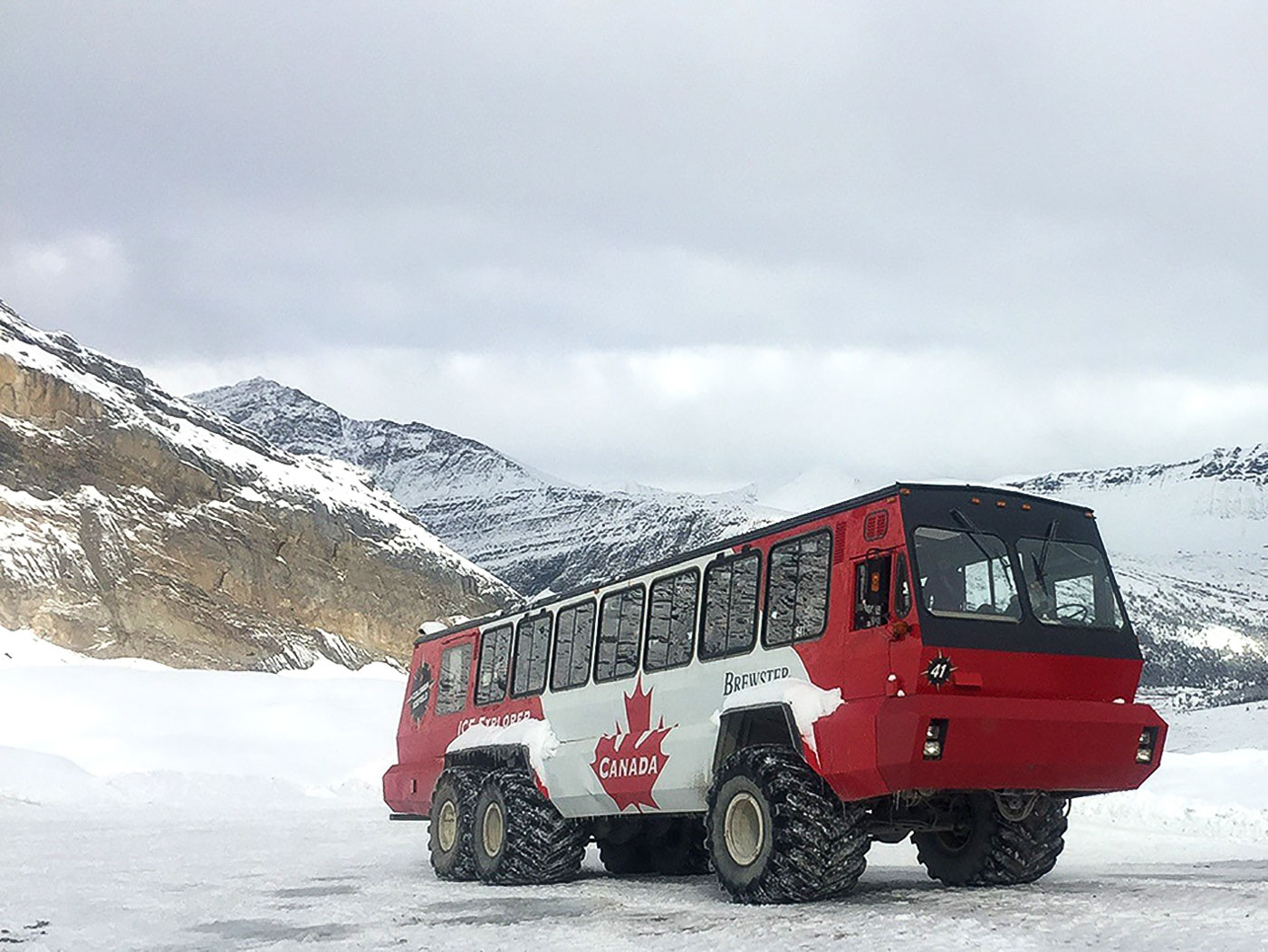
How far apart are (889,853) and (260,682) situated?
29.9 m

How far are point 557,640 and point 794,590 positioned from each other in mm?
4618

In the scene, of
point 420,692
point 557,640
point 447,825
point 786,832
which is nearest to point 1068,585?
point 786,832

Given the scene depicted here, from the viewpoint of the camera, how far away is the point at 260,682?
147ft

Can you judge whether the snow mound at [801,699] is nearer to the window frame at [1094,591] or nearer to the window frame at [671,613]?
the window frame at [671,613]

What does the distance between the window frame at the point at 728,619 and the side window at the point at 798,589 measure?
149 mm

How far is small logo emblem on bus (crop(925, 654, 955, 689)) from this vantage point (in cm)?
1065

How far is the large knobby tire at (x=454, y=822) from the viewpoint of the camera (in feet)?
51.5

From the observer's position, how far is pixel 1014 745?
35.9 feet

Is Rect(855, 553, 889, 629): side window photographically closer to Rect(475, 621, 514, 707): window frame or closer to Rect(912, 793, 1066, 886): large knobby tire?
Rect(912, 793, 1066, 886): large knobby tire

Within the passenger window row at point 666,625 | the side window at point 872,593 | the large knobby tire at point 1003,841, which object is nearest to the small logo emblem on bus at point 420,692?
the passenger window row at point 666,625

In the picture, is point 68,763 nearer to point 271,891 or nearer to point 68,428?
point 271,891

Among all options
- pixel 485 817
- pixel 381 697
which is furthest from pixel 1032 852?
pixel 381 697

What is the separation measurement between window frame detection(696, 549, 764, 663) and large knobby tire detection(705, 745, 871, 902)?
107 centimetres

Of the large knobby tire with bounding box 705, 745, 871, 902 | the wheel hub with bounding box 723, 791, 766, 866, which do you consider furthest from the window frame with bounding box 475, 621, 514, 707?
the large knobby tire with bounding box 705, 745, 871, 902
